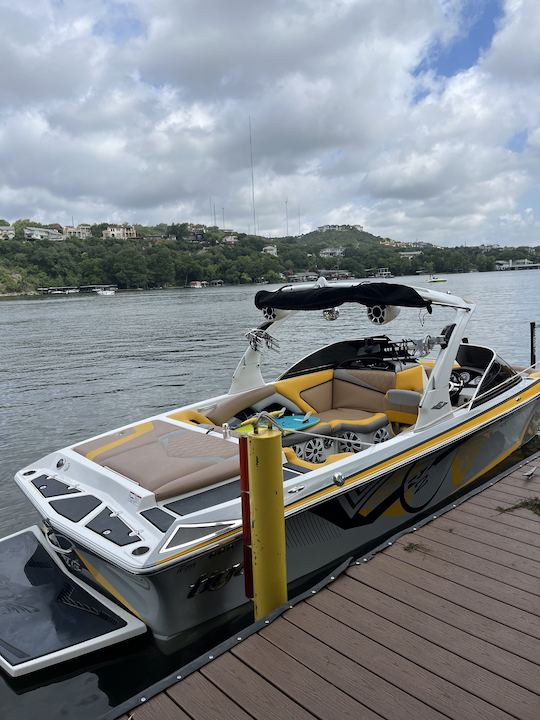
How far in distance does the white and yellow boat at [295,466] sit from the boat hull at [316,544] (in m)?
0.02

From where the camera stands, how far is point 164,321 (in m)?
34.7

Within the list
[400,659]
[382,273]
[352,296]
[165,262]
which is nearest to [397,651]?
[400,659]

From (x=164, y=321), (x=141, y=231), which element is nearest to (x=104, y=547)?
(x=164, y=321)

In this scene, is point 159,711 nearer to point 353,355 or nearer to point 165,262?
point 353,355

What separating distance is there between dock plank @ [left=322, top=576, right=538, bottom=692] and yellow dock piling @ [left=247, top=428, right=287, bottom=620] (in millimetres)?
274

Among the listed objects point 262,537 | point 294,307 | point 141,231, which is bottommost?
point 262,537

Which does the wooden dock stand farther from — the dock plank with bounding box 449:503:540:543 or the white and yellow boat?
the white and yellow boat

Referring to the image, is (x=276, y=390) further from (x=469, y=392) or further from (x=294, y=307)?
(x=469, y=392)

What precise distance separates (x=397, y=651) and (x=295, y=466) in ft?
6.64

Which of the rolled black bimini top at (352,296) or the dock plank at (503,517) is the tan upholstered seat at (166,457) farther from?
the dock plank at (503,517)

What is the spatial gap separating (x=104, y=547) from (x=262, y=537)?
1186 mm

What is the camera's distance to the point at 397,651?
2.86 m

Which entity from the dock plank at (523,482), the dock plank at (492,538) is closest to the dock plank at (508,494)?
the dock plank at (523,482)

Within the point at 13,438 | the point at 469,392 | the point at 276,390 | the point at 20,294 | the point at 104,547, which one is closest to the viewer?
the point at 104,547
